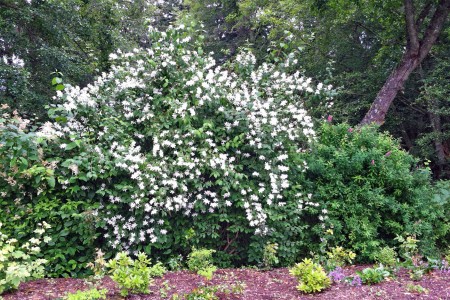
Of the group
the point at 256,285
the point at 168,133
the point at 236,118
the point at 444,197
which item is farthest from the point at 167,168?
the point at 444,197

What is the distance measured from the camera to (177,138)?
14.8ft

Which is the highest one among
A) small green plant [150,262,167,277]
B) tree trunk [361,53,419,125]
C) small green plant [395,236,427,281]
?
tree trunk [361,53,419,125]

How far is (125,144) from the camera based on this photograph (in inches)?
177

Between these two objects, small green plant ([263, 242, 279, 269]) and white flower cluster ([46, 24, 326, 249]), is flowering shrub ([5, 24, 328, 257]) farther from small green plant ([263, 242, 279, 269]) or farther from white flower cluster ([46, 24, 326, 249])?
small green plant ([263, 242, 279, 269])

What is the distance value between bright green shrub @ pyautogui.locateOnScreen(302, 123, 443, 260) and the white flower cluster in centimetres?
39

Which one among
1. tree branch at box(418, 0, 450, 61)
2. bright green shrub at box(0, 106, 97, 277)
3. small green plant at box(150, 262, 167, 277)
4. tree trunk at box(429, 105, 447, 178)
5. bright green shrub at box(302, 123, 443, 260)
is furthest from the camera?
tree trunk at box(429, 105, 447, 178)

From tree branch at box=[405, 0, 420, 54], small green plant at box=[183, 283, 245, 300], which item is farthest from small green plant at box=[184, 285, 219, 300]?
tree branch at box=[405, 0, 420, 54]

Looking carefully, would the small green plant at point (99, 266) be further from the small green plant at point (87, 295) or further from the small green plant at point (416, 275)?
the small green plant at point (416, 275)

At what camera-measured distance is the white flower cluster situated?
4.31 meters

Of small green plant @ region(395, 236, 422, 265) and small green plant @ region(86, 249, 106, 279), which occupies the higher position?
small green plant @ region(86, 249, 106, 279)

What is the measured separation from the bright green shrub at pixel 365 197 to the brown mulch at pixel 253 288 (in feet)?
3.31

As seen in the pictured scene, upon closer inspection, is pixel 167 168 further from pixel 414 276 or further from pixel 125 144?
pixel 414 276

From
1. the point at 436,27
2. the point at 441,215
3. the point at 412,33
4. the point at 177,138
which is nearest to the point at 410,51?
the point at 412,33

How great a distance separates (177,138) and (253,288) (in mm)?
1844
